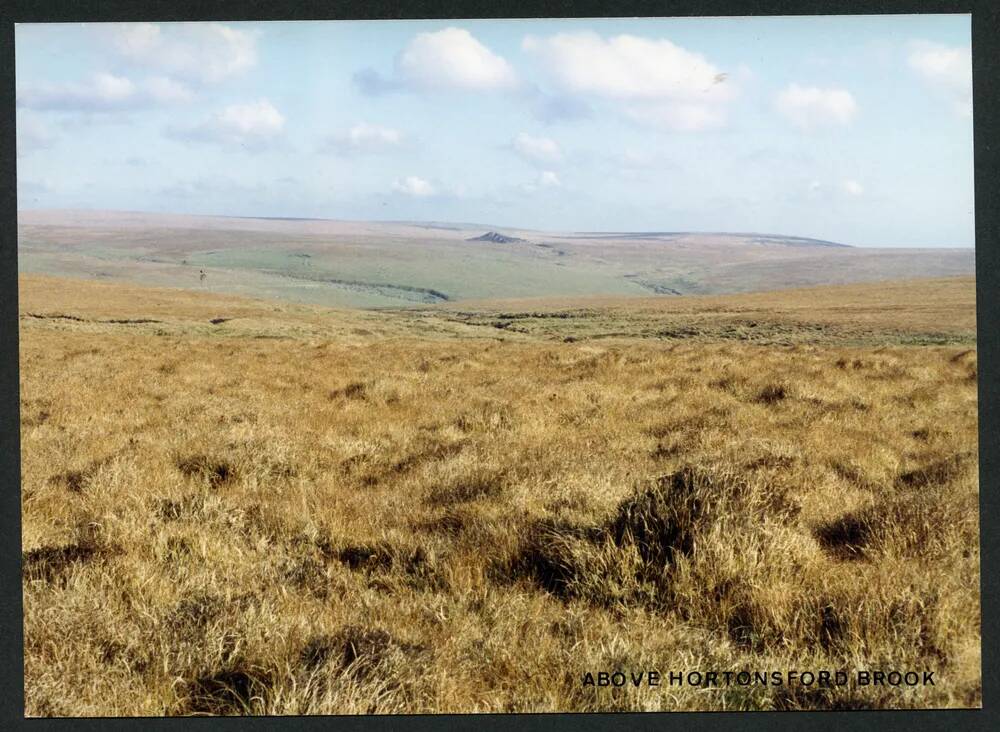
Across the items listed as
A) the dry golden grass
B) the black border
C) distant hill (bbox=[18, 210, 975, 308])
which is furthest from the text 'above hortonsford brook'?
distant hill (bbox=[18, 210, 975, 308])

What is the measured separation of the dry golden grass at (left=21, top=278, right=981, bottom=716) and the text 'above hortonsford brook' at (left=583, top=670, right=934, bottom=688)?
1.6 inches

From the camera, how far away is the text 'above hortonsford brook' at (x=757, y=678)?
12.0 ft

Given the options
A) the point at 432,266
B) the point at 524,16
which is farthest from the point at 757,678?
the point at 432,266

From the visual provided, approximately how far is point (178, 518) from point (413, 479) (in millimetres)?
2021

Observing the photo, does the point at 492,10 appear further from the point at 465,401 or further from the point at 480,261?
the point at 480,261

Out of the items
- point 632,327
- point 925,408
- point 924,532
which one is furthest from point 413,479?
point 632,327

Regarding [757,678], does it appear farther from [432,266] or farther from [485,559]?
[432,266]

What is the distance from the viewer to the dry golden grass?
11.9 feet

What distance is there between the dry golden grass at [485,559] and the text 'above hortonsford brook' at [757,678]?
41mm

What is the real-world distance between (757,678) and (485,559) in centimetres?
174

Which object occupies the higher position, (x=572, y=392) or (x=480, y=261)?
(x=480, y=261)

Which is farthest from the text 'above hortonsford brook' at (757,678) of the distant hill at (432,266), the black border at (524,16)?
the distant hill at (432,266)

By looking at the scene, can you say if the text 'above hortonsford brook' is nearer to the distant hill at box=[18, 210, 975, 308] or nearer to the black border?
the black border

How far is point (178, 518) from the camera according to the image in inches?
219
